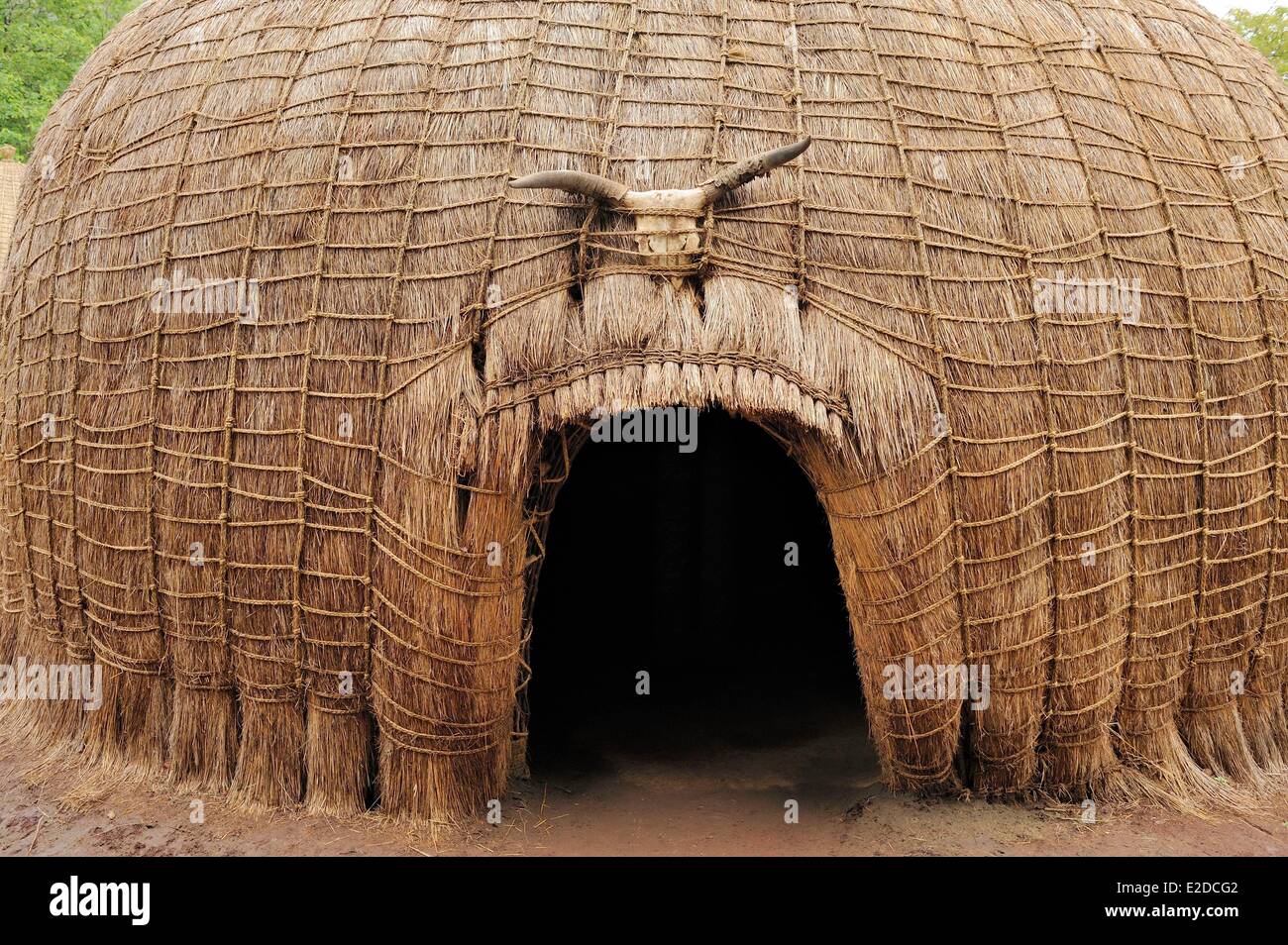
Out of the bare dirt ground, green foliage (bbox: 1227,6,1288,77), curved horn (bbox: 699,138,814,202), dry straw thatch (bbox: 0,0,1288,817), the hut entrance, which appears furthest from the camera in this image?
green foliage (bbox: 1227,6,1288,77)

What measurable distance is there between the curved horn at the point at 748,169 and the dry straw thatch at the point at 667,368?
0.17 metres

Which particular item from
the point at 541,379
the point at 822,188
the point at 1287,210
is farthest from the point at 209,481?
the point at 1287,210

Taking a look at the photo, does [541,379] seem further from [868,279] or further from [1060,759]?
[1060,759]

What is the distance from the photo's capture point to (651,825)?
17.3 ft

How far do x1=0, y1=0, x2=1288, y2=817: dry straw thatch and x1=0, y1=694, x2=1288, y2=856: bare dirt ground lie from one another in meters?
0.20

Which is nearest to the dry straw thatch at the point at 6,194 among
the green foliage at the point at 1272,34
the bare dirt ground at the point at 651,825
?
the bare dirt ground at the point at 651,825

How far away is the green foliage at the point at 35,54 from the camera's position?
59.8 feet

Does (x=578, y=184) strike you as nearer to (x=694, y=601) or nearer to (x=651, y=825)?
(x=651, y=825)

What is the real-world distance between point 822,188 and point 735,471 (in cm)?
392

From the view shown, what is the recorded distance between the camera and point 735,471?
336 inches

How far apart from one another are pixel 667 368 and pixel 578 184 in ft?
3.38

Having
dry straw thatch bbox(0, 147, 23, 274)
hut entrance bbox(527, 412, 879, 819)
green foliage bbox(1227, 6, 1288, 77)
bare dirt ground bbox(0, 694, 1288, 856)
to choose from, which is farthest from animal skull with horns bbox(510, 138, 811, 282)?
green foliage bbox(1227, 6, 1288, 77)

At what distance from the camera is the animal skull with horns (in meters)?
4.60

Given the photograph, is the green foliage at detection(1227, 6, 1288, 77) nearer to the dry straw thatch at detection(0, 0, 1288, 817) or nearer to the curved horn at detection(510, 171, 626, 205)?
the dry straw thatch at detection(0, 0, 1288, 817)
